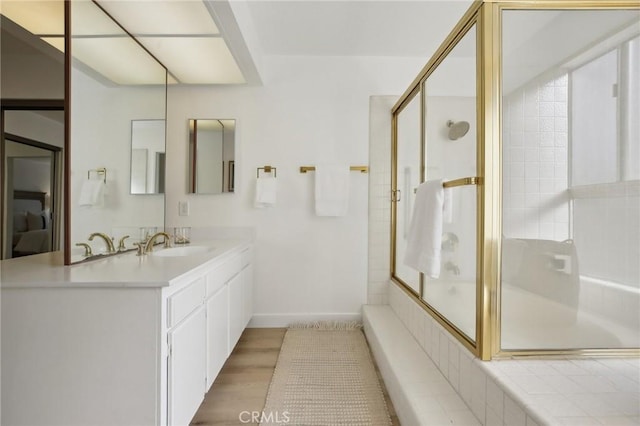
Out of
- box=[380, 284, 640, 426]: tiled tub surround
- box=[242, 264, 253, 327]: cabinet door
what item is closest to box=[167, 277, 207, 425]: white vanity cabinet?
box=[242, 264, 253, 327]: cabinet door

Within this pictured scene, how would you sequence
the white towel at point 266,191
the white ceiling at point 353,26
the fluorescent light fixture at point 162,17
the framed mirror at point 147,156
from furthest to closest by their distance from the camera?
the white towel at point 266,191, the white ceiling at point 353,26, the framed mirror at point 147,156, the fluorescent light fixture at point 162,17

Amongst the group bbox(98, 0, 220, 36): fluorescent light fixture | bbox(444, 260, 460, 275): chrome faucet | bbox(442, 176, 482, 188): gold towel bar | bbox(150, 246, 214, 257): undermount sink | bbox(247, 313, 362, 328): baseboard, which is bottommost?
bbox(247, 313, 362, 328): baseboard

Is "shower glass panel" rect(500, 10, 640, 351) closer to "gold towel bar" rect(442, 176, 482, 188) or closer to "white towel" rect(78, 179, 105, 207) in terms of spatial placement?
"gold towel bar" rect(442, 176, 482, 188)

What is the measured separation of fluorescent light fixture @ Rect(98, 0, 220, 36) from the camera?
1703mm

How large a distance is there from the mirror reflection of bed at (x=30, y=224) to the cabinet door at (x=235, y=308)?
97cm

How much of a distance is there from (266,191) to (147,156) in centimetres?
89

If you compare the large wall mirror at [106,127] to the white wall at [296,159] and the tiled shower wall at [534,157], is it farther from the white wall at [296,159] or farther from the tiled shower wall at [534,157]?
the tiled shower wall at [534,157]

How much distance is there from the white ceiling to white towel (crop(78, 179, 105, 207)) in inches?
57.5

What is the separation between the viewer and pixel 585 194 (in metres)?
1.26

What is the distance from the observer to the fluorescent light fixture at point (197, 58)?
80.8 inches

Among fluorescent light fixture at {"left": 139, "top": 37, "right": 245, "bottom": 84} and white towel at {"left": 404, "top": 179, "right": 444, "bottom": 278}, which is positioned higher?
fluorescent light fixture at {"left": 139, "top": 37, "right": 245, "bottom": 84}

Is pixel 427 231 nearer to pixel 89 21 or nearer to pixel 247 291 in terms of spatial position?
pixel 247 291

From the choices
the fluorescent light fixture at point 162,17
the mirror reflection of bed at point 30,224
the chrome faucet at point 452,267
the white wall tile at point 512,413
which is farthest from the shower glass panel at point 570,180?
the mirror reflection of bed at point 30,224

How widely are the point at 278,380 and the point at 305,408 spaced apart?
30 centimetres
